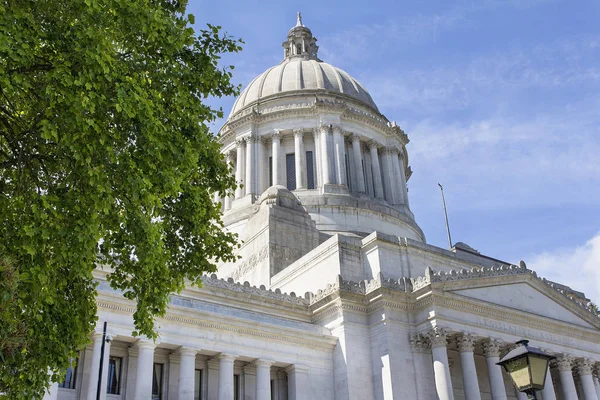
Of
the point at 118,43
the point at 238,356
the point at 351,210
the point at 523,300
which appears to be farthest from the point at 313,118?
the point at 118,43

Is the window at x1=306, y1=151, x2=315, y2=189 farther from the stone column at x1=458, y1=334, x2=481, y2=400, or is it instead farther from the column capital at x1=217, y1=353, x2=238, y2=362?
the column capital at x1=217, y1=353, x2=238, y2=362

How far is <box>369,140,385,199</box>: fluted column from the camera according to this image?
Answer: 50781 millimetres

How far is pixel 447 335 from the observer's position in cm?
2966

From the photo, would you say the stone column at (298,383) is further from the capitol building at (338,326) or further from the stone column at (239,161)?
the stone column at (239,161)

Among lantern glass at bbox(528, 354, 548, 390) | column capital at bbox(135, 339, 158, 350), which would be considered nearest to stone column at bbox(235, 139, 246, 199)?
column capital at bbox(135, 339, 158, 350)

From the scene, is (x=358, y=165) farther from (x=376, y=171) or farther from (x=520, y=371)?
(x=520, y=371)

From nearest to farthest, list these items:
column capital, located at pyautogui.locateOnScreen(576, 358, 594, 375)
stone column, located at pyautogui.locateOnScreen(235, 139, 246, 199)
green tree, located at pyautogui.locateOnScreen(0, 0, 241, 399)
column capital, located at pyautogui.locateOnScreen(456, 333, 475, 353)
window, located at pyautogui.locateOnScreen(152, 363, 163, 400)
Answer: green tree, located at pyautogui.locateOnScreen(0, 0, 241, 399), window, located at pyautogui.locateOnScreen(152, 363, 163, 400), column capital, located at pyautogui.locateOnScreen(456, 333, 475, 353), column capital, located at pyautogui.locateOnScreen(576, 358, 594, 375), stone column, located at pyautogui.locateOnScreen(235, 139, 246, 199)

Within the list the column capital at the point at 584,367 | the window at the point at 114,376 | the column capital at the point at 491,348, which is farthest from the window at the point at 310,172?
the window at the point at 114,376

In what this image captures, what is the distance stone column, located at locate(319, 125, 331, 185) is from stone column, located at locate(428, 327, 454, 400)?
19930mm

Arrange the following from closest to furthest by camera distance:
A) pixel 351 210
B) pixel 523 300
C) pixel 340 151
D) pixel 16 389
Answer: pixel 16 389 < pixel 523 300 < pixel 351 210 < pixel 340 151

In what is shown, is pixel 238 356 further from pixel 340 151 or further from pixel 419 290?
pixel 340 151

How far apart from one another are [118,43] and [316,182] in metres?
32.6

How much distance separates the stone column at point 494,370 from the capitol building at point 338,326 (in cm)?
8

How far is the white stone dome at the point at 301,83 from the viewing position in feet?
177
